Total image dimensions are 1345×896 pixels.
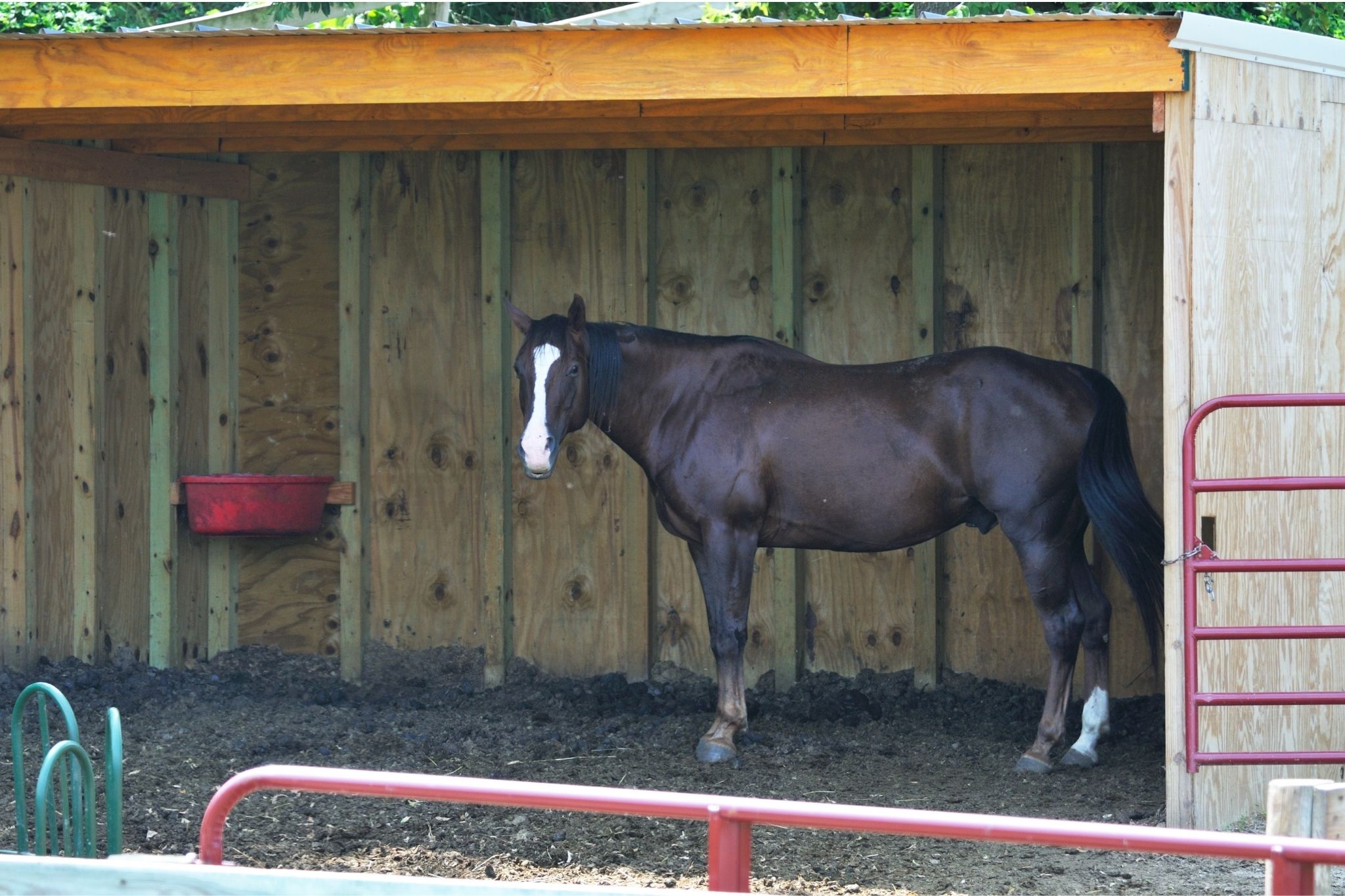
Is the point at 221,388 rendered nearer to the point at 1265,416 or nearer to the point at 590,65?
the point at 590,65

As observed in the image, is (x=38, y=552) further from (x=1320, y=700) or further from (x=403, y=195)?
(x=1320, y=700)

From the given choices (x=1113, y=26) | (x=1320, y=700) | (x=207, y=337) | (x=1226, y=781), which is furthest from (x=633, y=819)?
(x=207, y=337)

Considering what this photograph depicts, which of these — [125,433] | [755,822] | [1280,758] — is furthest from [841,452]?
[755,822]

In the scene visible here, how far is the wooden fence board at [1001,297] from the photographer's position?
6.89 metres

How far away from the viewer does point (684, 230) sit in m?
7.17

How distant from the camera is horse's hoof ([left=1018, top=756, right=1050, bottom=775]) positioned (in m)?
5.62

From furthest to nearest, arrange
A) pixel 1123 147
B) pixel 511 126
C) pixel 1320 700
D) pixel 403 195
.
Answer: pixel 403 195 → pixel 1123 147 → pixel 511 126 → pixel 1320 700

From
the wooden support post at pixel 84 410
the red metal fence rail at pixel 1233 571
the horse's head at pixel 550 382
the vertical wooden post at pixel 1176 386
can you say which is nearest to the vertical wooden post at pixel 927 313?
the horse's head at pixel 550 382

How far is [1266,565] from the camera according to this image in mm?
4648

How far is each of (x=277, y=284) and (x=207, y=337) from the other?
442mm

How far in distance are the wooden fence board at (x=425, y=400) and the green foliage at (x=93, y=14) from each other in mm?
4010

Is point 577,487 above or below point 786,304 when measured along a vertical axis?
below

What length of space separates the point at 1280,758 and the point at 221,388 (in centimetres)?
513

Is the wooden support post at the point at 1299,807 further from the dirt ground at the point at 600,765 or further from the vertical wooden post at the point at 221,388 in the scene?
the vertical wooden post at the point at 221,388
